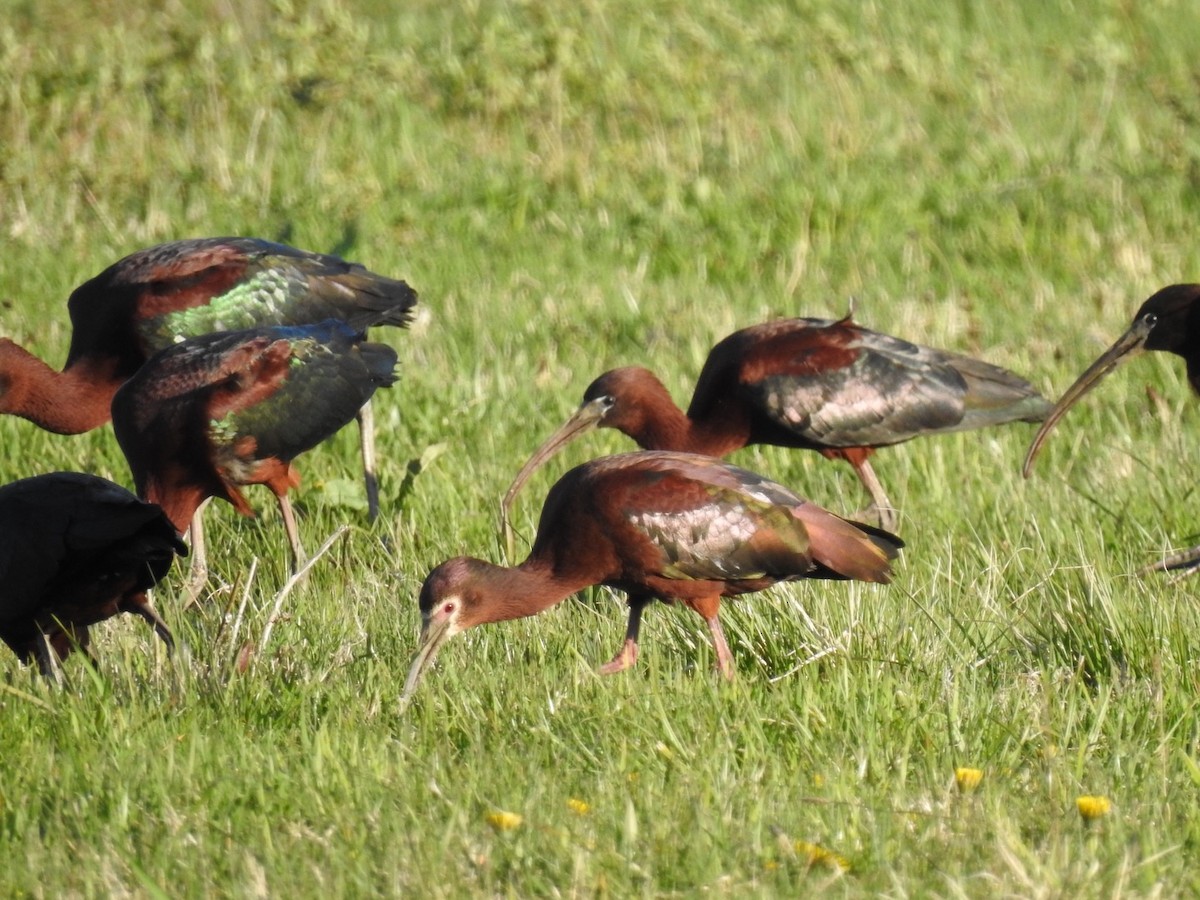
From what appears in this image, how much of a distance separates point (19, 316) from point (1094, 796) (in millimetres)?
6022

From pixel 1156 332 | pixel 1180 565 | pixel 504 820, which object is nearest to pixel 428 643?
pixel 504 820

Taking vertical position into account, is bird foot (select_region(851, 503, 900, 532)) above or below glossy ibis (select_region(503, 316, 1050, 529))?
below

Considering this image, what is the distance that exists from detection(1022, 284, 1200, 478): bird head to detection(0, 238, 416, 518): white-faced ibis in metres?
2.61

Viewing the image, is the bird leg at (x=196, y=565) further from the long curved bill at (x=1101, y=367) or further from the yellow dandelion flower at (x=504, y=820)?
the long curved bill at (x=1101, y=367)

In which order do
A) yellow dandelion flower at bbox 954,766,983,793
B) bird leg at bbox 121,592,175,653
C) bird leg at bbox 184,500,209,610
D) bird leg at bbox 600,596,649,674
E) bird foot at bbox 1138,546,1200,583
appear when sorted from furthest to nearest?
bird leg at bbox 184,500,209,610 < bird foot at bbox 1138,546,1200,583 < bird leg at bbox 121,592,175,653 < bird leg at bbox 600,596,649,674 < yellow dandelion flower at bbox 954,766,983,793

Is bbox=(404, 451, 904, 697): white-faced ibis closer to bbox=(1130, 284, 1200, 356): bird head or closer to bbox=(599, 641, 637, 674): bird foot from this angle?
bbox=(599, 641, 637, 674): bird foot

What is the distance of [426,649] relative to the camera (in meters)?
4.42

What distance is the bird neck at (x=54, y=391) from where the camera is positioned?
21.1 ft

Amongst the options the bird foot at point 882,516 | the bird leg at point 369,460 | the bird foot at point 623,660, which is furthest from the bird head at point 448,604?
the bird foot at point 882,516

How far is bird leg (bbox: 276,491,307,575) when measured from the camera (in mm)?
5875

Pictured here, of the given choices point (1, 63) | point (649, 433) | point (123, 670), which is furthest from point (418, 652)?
point (1, 63)

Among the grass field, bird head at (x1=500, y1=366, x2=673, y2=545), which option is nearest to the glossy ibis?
bird head at (x1=500, y1=366, x2=673, y2=545)

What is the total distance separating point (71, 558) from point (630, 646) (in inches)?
60.2

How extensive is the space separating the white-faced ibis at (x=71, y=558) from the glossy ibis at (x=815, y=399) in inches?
70.1
